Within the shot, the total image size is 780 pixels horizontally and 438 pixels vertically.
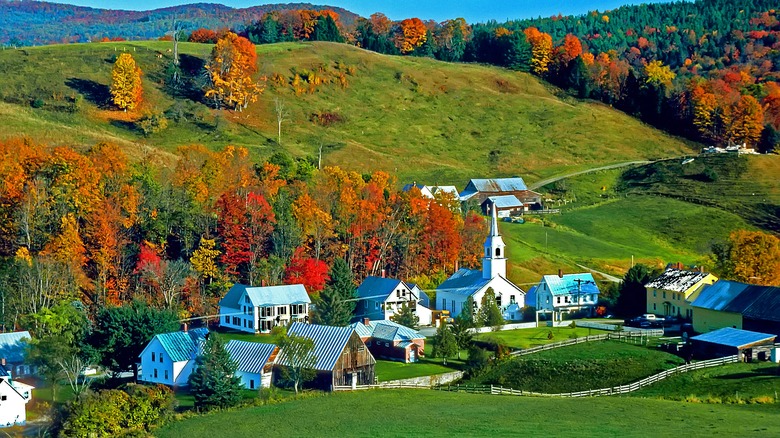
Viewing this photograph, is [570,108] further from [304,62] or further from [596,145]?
[304,62]

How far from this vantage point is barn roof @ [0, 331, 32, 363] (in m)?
59.1

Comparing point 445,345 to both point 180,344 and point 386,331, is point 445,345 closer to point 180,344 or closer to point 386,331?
point 386,331

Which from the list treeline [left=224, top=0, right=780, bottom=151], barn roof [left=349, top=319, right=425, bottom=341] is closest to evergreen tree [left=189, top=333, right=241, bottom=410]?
barn roof [left=349, top=319, right=425, bottom=341]

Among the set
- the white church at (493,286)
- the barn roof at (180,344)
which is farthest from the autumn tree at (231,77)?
the barn roof at (180,344)

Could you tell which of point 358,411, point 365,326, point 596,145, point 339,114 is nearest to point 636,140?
point 596,145

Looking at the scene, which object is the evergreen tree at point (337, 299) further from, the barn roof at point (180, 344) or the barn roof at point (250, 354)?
the barn roof at point (180, 344)

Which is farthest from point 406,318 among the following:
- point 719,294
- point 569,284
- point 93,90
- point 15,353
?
point 93,90

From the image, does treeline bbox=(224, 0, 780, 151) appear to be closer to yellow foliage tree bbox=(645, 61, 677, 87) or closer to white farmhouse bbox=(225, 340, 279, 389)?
yellow foliage tree bbox=(645, 61, 677, 87)

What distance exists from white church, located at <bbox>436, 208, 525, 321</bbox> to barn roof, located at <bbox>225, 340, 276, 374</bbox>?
69.2ft

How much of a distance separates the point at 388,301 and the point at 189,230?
14.4m

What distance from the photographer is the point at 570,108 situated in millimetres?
149250

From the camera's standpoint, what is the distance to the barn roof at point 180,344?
186 feet

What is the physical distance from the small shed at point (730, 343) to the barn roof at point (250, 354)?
21.5 metres

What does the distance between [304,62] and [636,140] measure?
41.5 m
